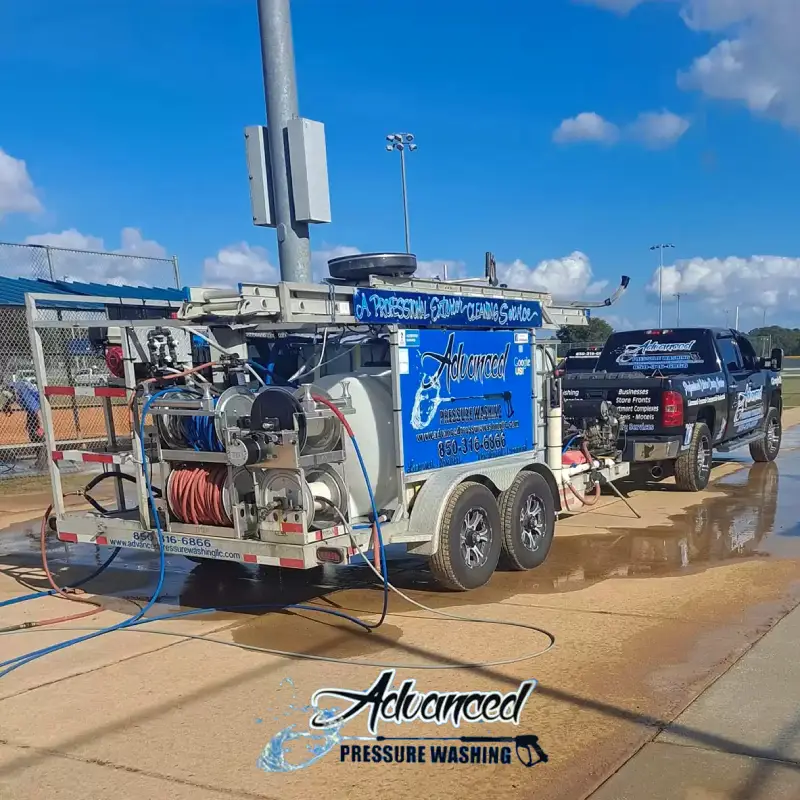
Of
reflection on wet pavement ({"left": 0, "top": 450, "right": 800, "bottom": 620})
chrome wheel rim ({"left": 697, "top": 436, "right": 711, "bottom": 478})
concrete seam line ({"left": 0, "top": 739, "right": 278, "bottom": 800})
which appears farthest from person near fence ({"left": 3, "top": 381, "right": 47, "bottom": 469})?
concrete seam line ({"left": 0, "top": 739, "right": 278, "bottom": 800})

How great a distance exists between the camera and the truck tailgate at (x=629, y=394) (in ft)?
33.0

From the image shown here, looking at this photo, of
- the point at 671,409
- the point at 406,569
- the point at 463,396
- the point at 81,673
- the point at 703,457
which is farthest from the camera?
the point at 703,457

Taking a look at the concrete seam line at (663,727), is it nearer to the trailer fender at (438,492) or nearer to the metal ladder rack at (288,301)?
the trailer fender at (438,492)

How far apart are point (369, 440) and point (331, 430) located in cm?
39

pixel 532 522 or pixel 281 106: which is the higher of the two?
pixel 281 106

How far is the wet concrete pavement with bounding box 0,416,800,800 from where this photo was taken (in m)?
3.66

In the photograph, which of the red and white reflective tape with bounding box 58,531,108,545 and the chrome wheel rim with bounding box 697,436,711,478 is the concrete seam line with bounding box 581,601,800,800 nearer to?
the red and white reflective tape with bounding box 58,531,108,545

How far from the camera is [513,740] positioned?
3.90 meters

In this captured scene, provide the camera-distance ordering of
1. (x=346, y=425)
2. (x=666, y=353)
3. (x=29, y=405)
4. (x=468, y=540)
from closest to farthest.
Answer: (x=346, y=425) < (x=468, y=540) < (x=666, y=353) < (x=29, y=405)

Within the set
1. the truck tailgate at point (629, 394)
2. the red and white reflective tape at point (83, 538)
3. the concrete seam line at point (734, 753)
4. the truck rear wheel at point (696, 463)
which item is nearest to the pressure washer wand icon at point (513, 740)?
the concrete seam line at point (734, 753)

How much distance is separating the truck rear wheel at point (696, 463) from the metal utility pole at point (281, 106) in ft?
19.0

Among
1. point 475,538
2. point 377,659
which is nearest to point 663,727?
point 377,659

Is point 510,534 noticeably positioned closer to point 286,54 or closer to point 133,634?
point 133,634

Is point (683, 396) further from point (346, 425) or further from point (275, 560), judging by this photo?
point (275, 560)
